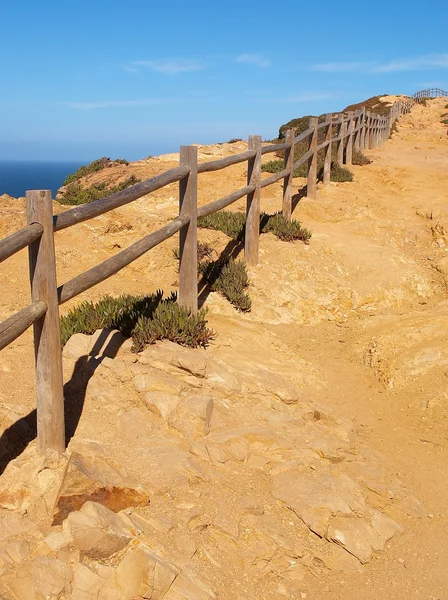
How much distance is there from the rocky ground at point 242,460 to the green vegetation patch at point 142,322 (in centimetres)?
15

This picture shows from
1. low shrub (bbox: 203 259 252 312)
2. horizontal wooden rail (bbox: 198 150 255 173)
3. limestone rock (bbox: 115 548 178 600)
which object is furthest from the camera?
low shrub (bbox: 203 259 252 312)

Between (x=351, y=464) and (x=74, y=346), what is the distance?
2.38m

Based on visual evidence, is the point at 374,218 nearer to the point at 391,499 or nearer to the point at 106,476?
the point at 391,499

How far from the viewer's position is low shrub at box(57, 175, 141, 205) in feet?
38.7

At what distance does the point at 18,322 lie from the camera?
326 centimetres

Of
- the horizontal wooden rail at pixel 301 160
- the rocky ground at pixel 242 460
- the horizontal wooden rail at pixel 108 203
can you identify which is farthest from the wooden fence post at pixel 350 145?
the horizontal wooden rail at pixel 108 203

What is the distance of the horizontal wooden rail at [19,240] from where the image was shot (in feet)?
10.2

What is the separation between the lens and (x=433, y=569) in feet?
11.6

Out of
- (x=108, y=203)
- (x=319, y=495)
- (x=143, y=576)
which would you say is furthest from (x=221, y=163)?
(x=143, y=576)

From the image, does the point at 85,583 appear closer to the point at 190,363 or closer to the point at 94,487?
the point at 94,487

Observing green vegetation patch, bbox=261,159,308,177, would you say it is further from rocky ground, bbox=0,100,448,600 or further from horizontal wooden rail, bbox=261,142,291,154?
rocky ground, bbox=0,100,448,600

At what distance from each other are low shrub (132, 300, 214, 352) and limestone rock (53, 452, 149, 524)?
1.54 m

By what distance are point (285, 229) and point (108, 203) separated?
4.69m

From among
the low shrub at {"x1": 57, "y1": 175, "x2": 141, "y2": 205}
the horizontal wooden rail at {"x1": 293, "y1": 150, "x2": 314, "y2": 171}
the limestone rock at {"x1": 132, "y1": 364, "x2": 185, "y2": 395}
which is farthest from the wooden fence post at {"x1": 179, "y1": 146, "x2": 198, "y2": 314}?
the low shrub at {"x1": 57, "y1": 175, "x2": 141, "y2": 205}
